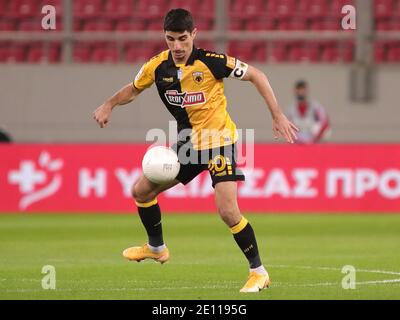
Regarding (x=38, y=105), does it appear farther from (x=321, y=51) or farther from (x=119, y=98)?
(x=119, y=98)

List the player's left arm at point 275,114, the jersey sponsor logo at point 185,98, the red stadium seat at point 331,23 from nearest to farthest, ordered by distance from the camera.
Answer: the player's left arm at point 275,114
the jersey sponsor logo at point 185,98
the red stadium seat at point 331,23

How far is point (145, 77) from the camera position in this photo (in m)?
9.34

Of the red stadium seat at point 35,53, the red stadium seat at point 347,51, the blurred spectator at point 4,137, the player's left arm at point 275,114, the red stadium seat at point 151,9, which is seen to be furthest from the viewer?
the red stadium seat at point 151,9

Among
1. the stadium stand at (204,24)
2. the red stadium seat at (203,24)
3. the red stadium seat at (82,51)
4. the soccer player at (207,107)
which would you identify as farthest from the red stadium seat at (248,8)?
the soccer player at (207,107)

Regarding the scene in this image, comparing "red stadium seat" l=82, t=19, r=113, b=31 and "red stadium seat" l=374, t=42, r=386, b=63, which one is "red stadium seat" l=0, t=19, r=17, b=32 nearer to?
"red stadium seat" l=82, t=19, r=113, b=31

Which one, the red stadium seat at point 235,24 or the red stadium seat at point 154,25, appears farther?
the red stadium seat at point 235,24

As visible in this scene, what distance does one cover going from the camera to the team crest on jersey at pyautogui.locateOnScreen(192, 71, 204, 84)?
908 cm

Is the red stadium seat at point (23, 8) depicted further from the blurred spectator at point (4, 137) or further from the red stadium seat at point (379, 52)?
the red stadium seat at point (379, 52)

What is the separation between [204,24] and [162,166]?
14419 mm

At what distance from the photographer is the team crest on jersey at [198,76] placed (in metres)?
9.08

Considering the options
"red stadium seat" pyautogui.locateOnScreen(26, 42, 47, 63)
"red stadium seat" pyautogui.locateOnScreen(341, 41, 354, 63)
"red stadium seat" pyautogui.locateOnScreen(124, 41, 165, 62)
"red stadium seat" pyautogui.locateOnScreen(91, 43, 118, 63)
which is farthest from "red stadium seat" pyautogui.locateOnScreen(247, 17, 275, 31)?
"red stadium seat" pyautogui.locateOnScreen(26, 42, 47, 63)

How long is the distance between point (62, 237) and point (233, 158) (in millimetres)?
6002
